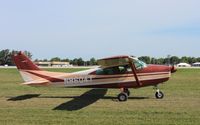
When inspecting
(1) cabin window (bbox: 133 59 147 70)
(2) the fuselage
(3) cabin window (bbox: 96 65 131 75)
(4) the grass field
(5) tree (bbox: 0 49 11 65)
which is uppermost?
(5) tree (bbox: 0 49 11 65)

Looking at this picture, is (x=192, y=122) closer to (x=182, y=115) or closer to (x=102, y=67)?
(x=182, y=115)

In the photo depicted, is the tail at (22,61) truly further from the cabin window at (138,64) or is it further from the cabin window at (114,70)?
the cabin window at (138,64)

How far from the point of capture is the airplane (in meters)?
14.8

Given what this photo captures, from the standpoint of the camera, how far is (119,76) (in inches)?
598

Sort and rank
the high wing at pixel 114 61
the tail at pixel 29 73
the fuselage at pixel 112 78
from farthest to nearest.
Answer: the tail at pixel 29 73, the fuselage at pixel 112 78, the high wing at pixel 114 61

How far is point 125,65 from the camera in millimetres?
15086

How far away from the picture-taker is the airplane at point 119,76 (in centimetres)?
1484

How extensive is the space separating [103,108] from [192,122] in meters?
3.65

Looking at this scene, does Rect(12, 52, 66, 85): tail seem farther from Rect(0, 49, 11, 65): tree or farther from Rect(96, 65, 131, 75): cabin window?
Rect(0, 49, 11, 65): tree

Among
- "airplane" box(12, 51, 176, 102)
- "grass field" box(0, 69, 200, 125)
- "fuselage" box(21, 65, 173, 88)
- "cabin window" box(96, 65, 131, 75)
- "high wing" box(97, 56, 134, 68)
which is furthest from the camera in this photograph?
"cabin window" box(96, 65, 131, 75)

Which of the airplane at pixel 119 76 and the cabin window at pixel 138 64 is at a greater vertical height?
the cabin window at pixel 138 64

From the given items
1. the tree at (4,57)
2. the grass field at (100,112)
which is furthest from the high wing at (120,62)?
the tree at (4,57)

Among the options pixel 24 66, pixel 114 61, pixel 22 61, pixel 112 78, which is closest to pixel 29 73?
pixel 24 66

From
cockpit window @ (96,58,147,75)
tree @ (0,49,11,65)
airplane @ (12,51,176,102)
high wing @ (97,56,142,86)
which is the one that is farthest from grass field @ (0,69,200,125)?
tree @ (0,49,11,65)
